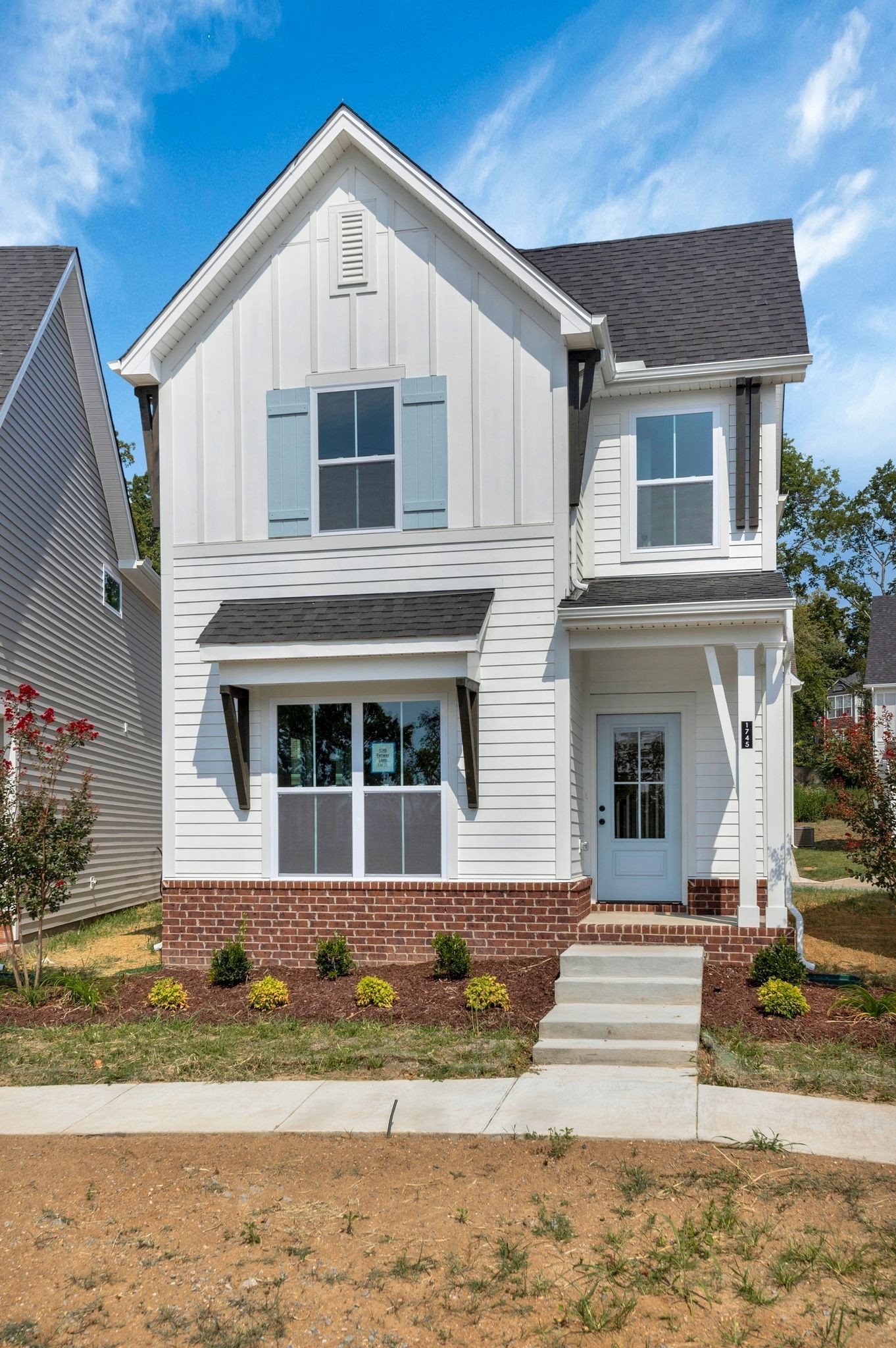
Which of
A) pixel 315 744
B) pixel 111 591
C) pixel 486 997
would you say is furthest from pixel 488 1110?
pixel 111 591

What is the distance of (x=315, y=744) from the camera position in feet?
38.0

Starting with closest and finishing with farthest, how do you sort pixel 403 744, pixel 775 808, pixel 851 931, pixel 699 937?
pixel 699 937 → pixel 775 808 → pixel 403 744 → pixel 851 931

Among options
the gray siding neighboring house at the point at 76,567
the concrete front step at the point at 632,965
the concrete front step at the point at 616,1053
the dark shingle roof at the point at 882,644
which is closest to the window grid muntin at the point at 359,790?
the concrete front step at the point at 632,965

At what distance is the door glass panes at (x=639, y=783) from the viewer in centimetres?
1223

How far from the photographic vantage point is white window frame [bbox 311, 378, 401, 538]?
1154cm

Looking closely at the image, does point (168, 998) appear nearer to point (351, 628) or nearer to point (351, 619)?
point (351, 628)

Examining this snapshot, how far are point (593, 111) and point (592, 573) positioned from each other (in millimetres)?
5820

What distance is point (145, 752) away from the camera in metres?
19.4

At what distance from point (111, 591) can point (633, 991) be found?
11.9m

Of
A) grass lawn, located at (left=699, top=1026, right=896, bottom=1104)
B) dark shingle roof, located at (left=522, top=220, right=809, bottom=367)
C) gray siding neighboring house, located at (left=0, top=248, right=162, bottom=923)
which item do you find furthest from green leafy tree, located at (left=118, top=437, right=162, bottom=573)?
grass lawn, located at (left=699, top=1026, right=896, bottom=1104)

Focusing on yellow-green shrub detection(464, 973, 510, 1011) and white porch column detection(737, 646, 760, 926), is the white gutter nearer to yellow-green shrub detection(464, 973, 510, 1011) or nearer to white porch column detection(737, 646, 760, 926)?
white porch column detection(737, 646, 760, 926)

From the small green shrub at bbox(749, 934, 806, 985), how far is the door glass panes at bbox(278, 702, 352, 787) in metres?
4.31

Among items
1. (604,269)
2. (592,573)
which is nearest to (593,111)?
(604,269)

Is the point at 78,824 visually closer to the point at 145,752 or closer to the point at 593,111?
the point at 145,752
